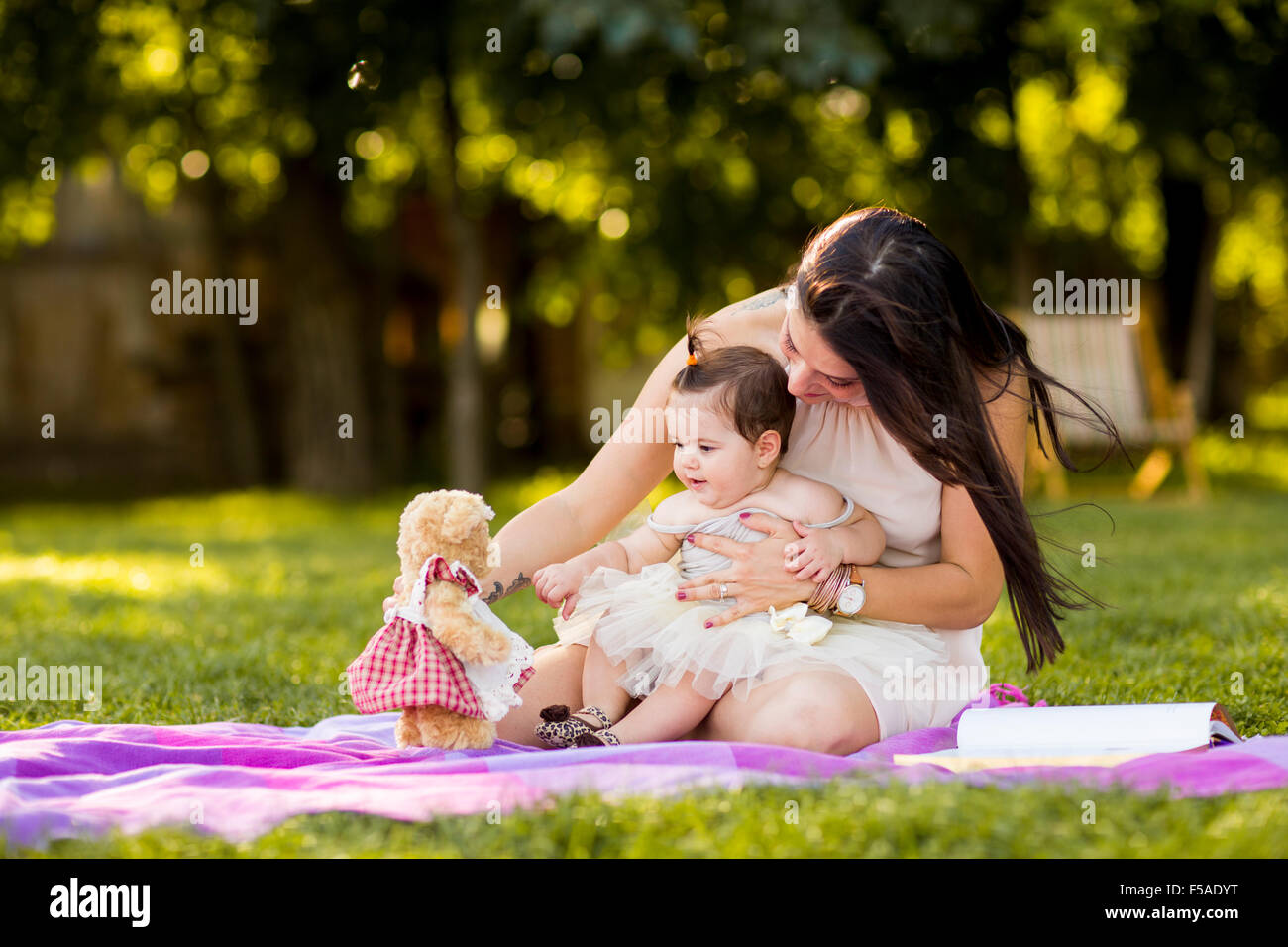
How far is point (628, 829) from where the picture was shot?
→ 220 centimetres

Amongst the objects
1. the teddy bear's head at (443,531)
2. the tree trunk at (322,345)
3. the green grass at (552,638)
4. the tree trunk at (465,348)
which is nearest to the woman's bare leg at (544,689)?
the teddy bear's head at (443,531)

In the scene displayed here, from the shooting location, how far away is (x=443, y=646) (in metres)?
2.75

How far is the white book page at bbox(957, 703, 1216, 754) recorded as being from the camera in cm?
267

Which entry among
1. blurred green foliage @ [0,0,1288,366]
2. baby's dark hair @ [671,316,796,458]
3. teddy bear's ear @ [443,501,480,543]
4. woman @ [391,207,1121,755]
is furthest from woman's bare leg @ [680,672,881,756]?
blurred green foliage @ [0,0,1288,366]

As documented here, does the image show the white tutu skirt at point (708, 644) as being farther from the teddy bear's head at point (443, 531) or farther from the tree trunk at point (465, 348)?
the tree trunk at point (465, 348)

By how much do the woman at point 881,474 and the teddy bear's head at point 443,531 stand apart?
0.90ft

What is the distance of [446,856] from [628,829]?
30cm

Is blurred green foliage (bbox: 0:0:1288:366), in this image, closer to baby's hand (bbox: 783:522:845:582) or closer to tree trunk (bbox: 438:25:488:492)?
tree trunk (bbox: 438:25:488:492)

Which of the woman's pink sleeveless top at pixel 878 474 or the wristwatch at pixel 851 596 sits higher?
the woman's pink sleeveless top at pixel 878 474

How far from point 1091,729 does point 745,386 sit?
40.4 inches

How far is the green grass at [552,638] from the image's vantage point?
2.14m

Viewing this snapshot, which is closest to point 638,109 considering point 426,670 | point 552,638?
point 552,638

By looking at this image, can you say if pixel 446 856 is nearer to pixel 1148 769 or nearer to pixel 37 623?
pixel 1148 769

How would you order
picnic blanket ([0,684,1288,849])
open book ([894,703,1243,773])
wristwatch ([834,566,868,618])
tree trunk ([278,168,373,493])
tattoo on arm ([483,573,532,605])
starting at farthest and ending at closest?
tree trunk ([278,168,373,493]), tattoo on arm ([483,573,532,605]), wristwatch ([834,566,868,618]), open book ([894,703,1243,773]), picnic blanket ([0,684,1288,849])
